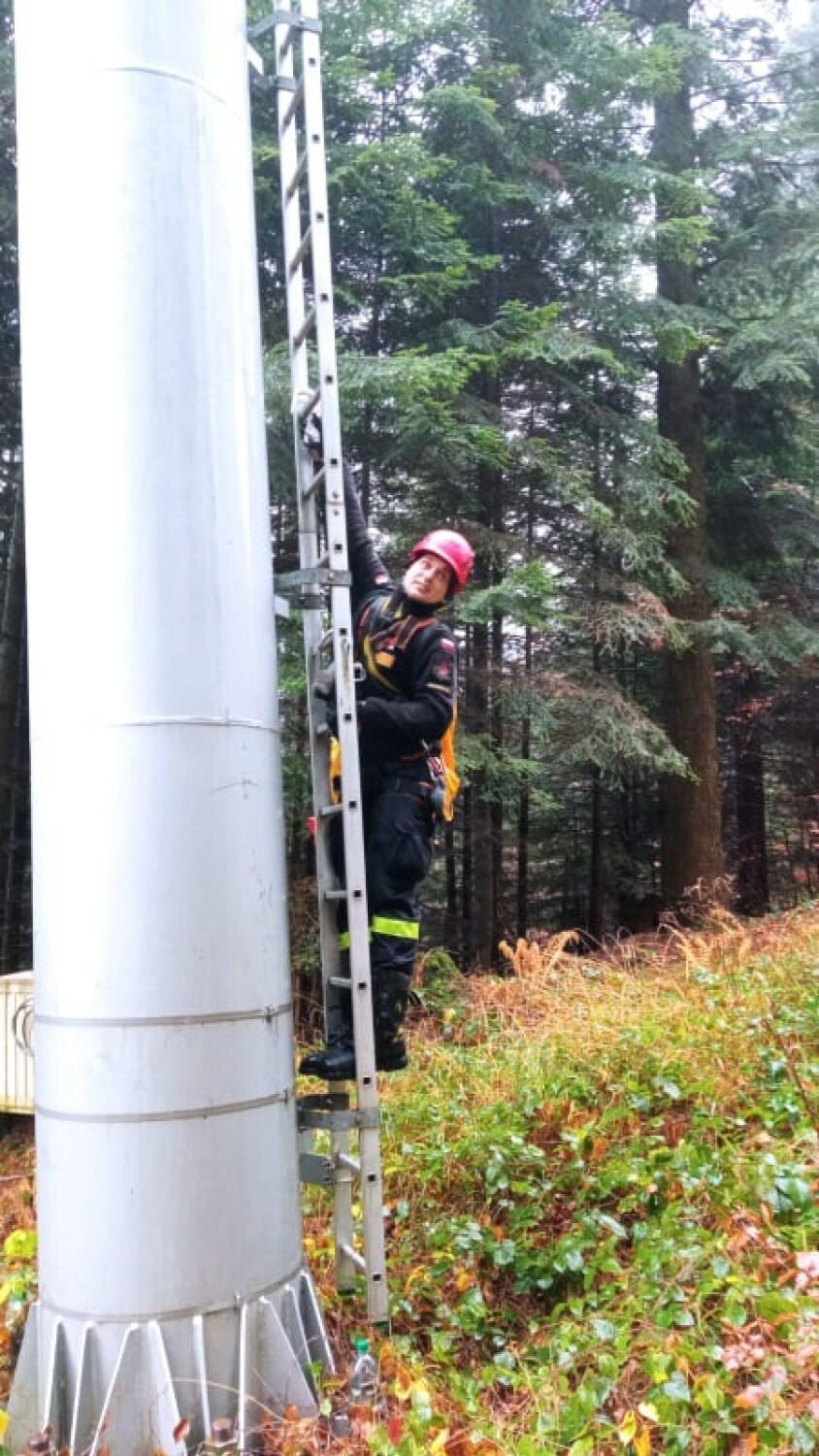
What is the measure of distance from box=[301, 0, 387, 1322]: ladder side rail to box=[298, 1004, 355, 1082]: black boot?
0.09 m

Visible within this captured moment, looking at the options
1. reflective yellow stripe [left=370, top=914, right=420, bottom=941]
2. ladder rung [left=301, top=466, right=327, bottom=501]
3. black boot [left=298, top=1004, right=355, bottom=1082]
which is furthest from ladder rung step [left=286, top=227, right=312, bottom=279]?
black boot [left=298, top=1004, right=355, bottom=1082]

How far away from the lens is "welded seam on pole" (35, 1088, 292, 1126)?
110 inches

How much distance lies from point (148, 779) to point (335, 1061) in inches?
43.4

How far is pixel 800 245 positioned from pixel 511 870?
1112cm

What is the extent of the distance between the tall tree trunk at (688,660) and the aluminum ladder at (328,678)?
28.6 ft

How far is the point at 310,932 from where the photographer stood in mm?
8273

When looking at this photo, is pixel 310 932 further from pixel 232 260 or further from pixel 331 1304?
pixel 232 260

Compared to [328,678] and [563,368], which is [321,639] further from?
[563,368]

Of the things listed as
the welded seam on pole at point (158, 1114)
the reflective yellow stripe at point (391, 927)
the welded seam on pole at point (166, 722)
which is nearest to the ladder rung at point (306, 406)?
the welded seam on pole at point (166, 722)

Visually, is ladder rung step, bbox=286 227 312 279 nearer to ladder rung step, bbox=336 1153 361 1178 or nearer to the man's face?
the man's face

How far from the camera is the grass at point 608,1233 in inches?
111

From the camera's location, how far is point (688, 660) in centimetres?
1215

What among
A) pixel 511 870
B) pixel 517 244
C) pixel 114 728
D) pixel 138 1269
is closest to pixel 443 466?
pixel 517 244

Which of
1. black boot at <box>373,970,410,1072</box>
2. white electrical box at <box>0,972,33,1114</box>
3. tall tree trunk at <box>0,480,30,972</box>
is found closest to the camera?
black boot at <box>373,970,410,1072</box>
